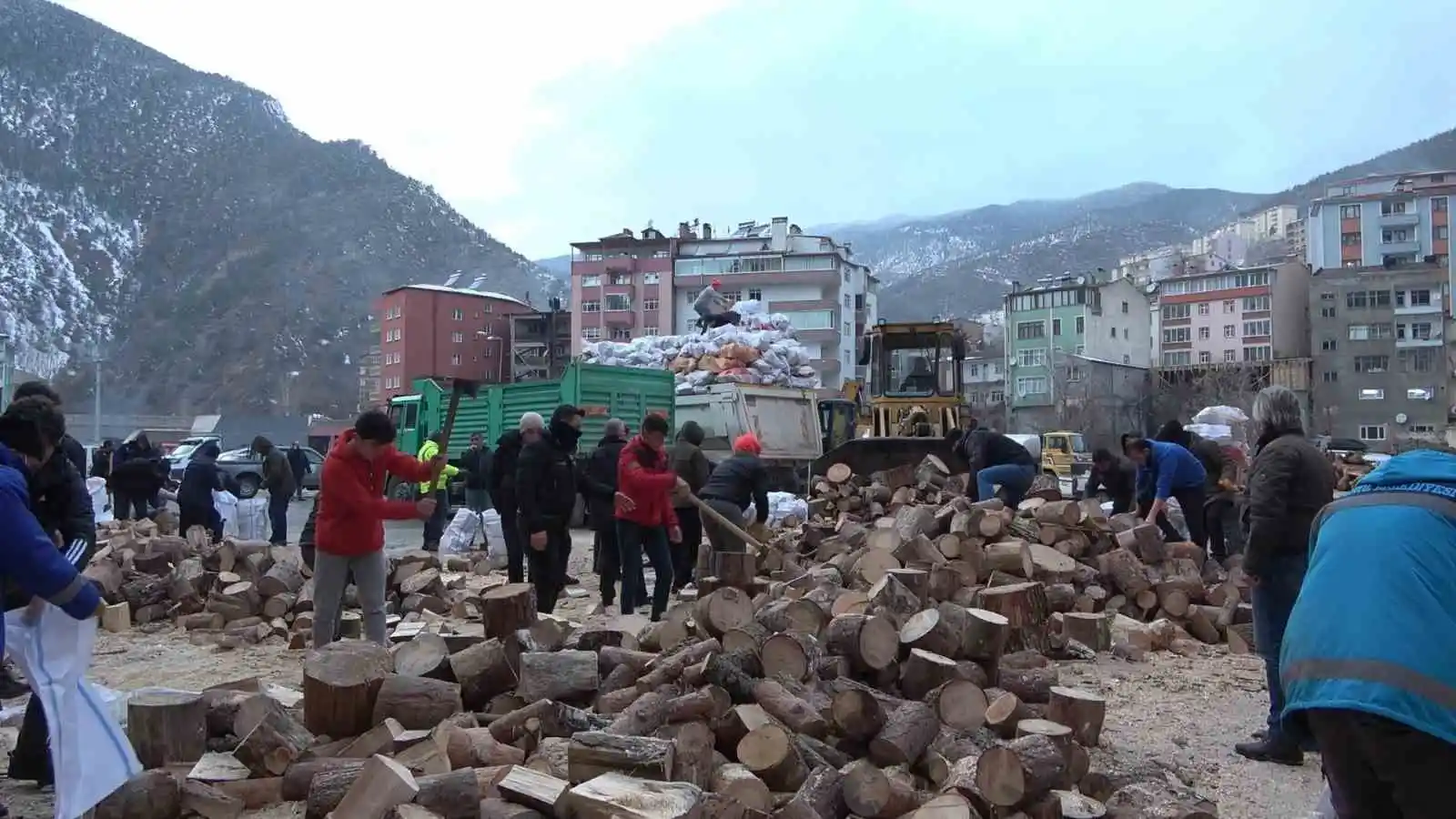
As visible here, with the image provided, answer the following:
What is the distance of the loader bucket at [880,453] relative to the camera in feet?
45.1

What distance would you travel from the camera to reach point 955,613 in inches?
209

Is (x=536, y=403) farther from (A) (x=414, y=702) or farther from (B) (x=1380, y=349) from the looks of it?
(B) (x=1380, y=349)

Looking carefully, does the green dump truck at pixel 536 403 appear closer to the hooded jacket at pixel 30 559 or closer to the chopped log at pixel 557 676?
the chopped log at pixel 557 676

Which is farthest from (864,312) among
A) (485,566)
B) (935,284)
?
(935,284)

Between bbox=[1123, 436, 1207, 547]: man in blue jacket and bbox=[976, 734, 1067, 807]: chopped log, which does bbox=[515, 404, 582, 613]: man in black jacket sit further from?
bbox=[1123, 436, 1207, 547]: man in blue jacket

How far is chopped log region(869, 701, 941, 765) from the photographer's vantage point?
13.1 feet

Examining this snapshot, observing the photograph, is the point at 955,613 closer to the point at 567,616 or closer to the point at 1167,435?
the point at 567,616

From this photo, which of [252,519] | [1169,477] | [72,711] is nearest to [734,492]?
[1169,477]

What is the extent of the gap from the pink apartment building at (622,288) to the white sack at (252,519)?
156 feet

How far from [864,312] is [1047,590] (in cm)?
5735

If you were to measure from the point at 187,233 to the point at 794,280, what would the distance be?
3799 inches

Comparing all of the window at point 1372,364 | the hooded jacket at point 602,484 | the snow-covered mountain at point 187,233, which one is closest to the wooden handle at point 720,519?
the hooded jacket at point 602,484

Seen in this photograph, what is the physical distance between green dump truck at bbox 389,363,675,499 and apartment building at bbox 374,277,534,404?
50.3 m

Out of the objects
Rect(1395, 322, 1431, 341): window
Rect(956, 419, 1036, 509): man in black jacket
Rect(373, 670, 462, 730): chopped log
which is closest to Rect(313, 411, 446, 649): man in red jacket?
Rect(373, 670, 462, 730): chopped log
